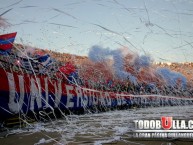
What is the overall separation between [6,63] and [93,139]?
386 cm

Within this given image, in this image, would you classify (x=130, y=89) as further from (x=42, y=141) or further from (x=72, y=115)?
(x=42, y=141)

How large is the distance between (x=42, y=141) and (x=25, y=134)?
121cm

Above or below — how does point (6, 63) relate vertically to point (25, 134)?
above

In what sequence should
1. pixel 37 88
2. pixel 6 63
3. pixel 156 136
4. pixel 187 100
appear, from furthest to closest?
pixel 187 100, pixel 37 88, pixel 6 63, pixel 156 136

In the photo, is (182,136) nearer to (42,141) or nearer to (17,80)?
(42,141)

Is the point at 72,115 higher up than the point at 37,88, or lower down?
lower down

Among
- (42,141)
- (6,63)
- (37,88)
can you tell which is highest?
(6,63)

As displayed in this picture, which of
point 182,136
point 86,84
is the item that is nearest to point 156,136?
point 182,136

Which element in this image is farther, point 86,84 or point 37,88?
point 86,84

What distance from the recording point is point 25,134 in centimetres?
780

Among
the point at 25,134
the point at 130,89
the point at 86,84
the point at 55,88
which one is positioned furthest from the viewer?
the point at 130,89

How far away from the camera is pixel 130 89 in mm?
27266

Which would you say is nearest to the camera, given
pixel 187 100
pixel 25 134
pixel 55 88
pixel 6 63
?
pixel 25 134

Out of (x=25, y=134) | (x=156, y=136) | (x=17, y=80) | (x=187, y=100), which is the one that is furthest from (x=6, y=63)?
(x=187, y=100)
